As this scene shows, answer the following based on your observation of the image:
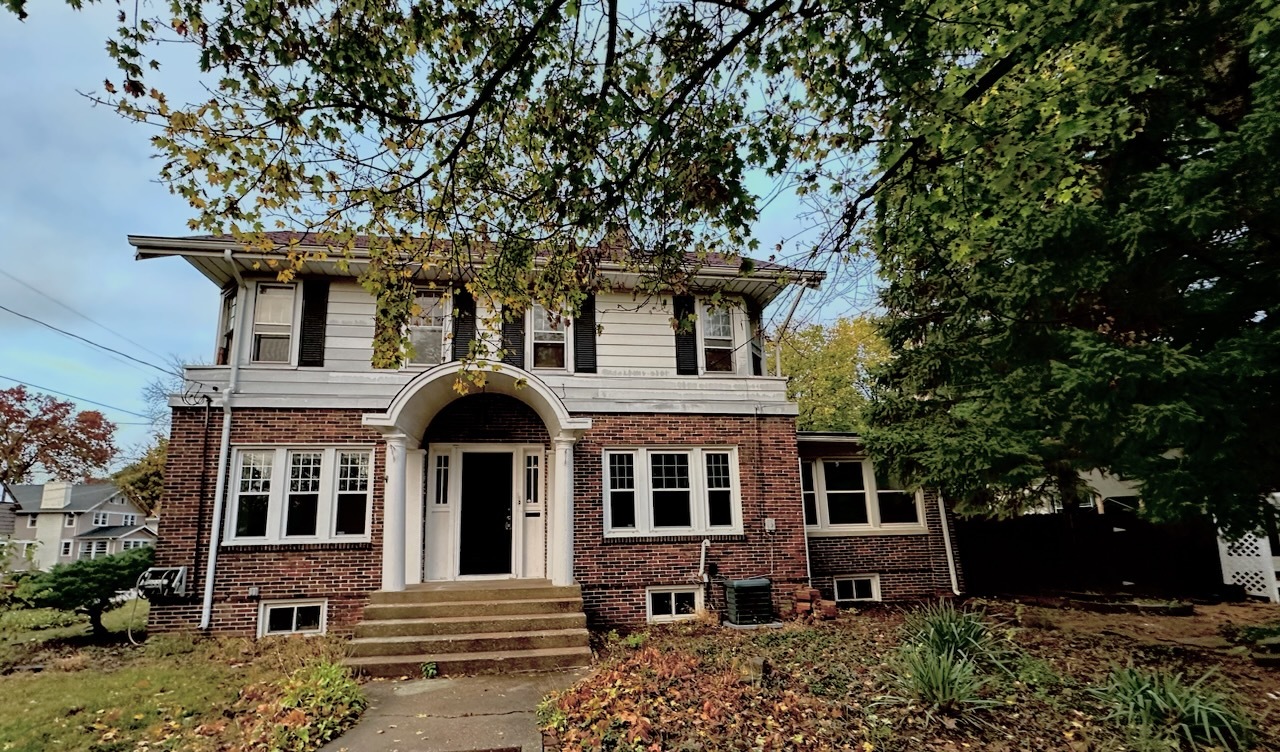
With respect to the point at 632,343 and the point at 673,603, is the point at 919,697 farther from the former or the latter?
the point at 632,343

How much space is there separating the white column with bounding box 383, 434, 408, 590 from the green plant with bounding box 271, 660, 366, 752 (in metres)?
2.00

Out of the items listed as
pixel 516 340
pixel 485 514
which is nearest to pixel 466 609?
pixel 485 514

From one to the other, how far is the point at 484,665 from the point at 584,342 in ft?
17.3

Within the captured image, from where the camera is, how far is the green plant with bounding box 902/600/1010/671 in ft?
21.1

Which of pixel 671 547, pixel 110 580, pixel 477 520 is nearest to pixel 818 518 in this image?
pixel 671 547

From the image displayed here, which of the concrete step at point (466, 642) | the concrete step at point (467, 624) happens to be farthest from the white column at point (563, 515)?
the concrete step at point (466, 642)

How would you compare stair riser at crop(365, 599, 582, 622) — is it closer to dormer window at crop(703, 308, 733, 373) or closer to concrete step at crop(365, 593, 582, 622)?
concrete step at crop(365, 593, 582, 622)

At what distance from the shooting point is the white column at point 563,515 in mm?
9250

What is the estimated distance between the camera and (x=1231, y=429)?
20.5 ft

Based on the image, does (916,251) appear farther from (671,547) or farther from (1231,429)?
(671,547)

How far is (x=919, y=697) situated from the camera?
220 inches

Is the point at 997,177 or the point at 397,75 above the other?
the point at 397,75

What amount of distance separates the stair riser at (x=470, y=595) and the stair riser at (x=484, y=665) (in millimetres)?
1092

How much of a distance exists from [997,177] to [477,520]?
28.2 ft
